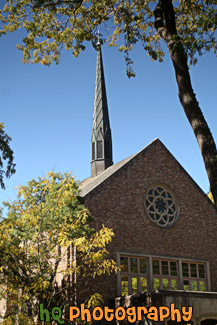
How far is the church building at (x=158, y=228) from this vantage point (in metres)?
19.6

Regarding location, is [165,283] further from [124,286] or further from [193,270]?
[124,286]

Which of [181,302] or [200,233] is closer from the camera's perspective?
[181,302]

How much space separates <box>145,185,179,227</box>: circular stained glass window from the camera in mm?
22000

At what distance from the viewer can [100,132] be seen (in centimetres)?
3394

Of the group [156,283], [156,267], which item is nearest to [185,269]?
[156,267]

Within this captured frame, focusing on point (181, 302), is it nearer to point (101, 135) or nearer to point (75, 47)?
point (75, 47)

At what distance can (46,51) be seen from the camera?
14102 millimetres

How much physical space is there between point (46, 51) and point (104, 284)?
10906mm

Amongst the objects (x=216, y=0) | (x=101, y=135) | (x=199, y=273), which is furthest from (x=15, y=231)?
(x=101, y=135)

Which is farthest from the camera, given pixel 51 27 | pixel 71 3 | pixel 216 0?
pixel 51 27

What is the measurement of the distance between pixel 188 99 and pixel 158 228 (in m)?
13.6

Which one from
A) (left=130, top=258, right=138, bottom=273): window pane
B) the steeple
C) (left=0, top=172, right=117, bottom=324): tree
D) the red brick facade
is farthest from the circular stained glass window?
the steeple

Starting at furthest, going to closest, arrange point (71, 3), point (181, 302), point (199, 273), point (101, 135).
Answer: point (101, 135) < point (199, 273) < point (181, 302) < point (71, 3)

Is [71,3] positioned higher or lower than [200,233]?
higher
